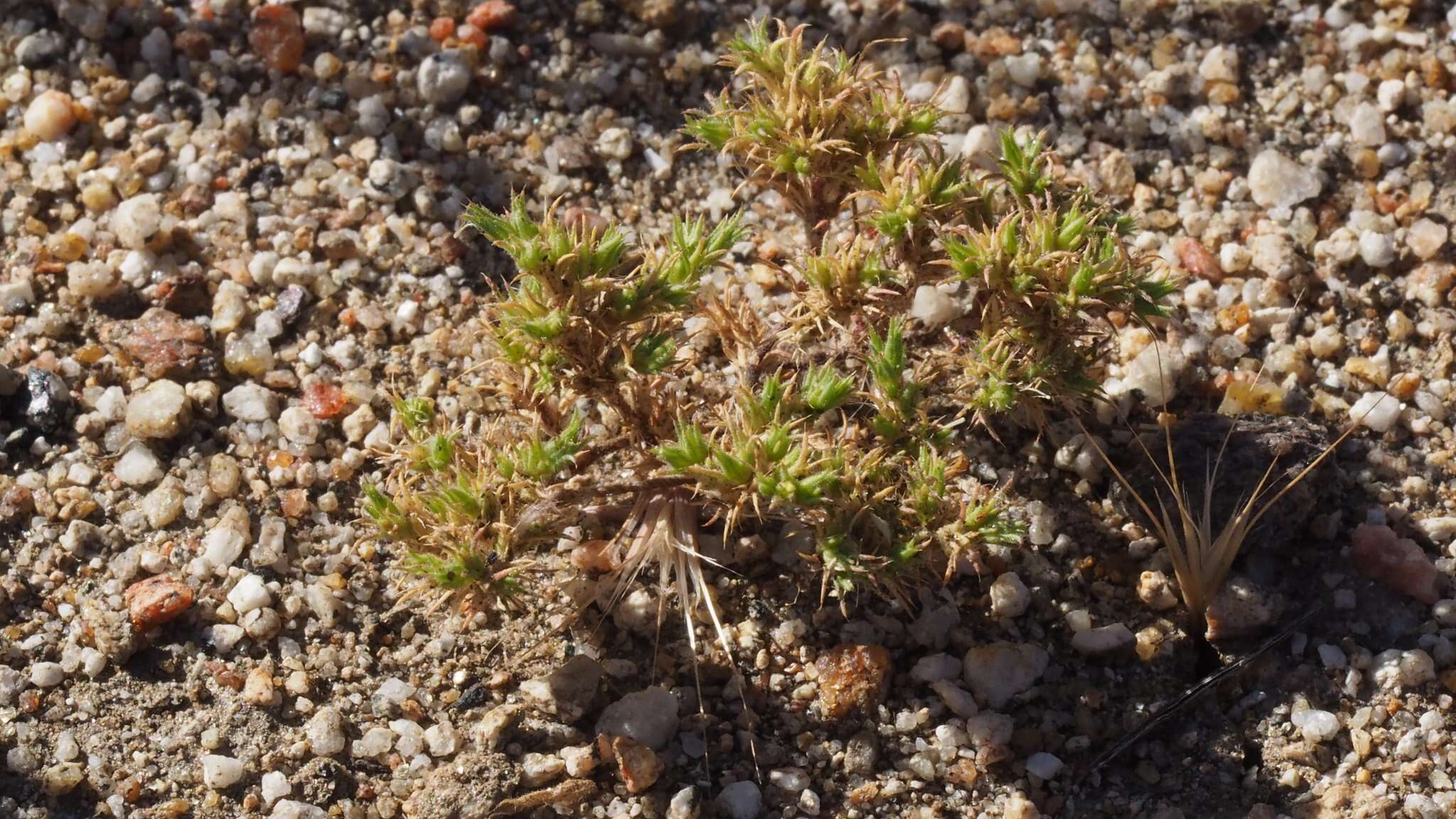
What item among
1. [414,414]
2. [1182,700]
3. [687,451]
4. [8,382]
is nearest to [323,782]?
[414,414]

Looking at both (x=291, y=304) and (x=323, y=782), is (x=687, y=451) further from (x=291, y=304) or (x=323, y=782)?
(x=291, y=304)

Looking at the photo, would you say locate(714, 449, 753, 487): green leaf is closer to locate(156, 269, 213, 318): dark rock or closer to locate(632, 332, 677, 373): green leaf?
locate(632, 332, 677, 373): green leaf

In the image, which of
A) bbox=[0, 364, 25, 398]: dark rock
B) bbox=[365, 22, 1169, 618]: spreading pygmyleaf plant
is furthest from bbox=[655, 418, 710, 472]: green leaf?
bbox=[0, 364, 25, 398]: dark rock

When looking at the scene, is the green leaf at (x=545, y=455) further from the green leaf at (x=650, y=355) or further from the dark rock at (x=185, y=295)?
the dark rock at (x=185, y=295)

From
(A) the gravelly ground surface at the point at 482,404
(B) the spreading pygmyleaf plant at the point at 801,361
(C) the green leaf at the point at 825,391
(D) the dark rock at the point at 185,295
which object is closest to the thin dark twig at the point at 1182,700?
(A) the gravelly ground surface at the point at 482,404

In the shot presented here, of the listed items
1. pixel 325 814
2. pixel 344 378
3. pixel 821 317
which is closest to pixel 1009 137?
pixel 821 317
